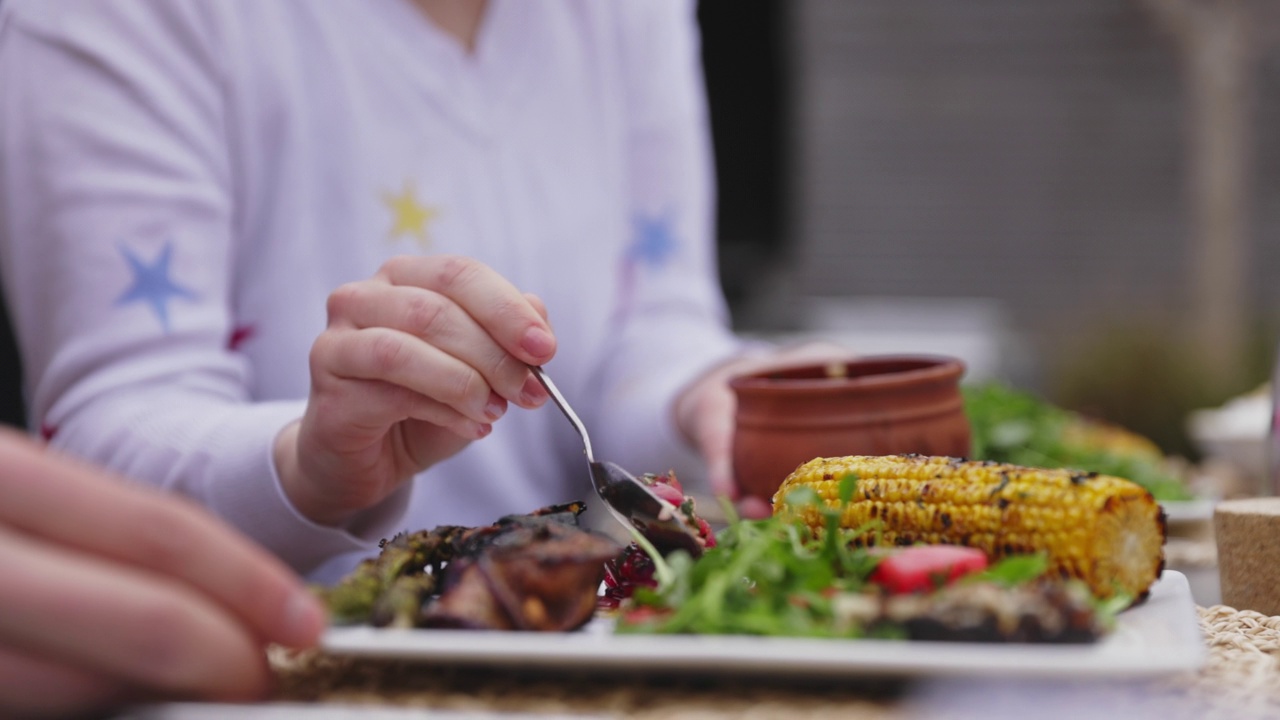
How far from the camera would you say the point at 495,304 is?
1.03 m

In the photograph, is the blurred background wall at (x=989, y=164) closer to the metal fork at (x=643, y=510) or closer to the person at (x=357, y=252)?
the person at (x=357, y=252)

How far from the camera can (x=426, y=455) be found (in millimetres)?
1252

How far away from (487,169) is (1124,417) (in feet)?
14.9

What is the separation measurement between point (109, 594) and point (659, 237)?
1741mm

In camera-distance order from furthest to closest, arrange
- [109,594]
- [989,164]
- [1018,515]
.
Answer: [989,164], [1018,515], [109,594]

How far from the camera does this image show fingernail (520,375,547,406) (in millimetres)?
1075

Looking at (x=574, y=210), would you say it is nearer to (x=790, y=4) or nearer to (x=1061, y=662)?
(x=1061, y=662)

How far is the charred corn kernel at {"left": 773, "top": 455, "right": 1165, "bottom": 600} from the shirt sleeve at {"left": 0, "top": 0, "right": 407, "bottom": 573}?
70cm

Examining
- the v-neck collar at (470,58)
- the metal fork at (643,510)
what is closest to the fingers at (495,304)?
the metal fork at (643,510)

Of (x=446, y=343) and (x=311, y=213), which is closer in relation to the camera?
(x=446, y=343)

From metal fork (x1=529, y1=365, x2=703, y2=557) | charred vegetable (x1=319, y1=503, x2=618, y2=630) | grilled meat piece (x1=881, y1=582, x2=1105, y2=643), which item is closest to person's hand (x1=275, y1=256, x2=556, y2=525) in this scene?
metal fork (x1=529, y1=365, x2=703, y2=557)

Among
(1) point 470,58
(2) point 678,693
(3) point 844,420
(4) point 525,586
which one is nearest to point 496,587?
(4) point 525,586

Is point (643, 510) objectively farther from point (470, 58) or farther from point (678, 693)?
point (470, 58)

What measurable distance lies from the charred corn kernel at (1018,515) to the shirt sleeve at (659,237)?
1083mm
